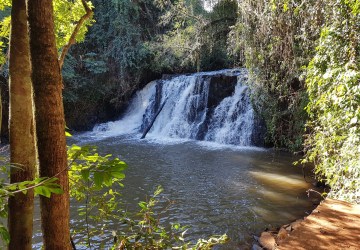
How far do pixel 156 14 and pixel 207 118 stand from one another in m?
8.59

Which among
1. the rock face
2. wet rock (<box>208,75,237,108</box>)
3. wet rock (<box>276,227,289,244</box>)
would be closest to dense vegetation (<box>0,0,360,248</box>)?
wet rock (<box>276,227,289,244</box>)

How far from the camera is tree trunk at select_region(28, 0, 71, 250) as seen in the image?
1703 millimetres

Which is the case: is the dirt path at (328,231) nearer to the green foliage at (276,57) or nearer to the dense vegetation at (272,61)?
the dense vegetation at (272,61)

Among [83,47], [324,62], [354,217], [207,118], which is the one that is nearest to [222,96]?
[207,118]

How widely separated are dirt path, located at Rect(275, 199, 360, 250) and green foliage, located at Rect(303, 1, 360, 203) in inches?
26.0

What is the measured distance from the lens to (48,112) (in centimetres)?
174

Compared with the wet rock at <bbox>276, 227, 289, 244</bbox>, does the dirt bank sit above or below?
above

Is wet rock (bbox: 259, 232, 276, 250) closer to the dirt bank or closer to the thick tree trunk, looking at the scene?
the dirt bank

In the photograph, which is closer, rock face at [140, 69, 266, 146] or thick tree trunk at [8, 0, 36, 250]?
thick tree trunk at [8, 0, 36, 250]

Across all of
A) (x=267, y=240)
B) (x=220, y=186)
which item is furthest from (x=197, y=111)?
(x=267, y=240)

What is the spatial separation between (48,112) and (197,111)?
12.4 meters

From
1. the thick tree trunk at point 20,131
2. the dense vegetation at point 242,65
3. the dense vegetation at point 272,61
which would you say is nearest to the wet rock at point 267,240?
the dense vegetation at point 242,65

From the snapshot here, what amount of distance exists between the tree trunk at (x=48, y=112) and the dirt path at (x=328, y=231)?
1722 mm

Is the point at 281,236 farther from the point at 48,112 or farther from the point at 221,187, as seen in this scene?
the point at 221,187
